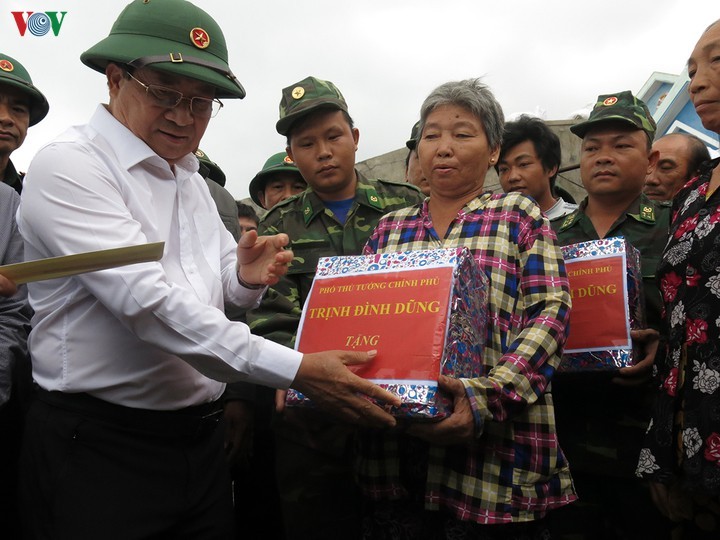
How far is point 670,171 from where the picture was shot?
474cm

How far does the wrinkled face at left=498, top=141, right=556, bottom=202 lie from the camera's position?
424 centimetres

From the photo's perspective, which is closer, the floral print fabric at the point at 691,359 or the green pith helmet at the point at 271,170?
the floral print fabric at the point at 691,359

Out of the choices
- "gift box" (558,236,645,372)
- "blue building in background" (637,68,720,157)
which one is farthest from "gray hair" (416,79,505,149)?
"blue building in background" (637,68,720,157)

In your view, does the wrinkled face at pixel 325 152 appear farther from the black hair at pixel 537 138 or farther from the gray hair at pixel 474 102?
the black hair at pixel 537 138

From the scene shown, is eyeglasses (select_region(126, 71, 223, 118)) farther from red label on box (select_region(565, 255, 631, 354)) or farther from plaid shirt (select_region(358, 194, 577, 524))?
red label on box (select_region(565, 255, 631, 354))

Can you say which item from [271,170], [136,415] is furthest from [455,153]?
[271,170]

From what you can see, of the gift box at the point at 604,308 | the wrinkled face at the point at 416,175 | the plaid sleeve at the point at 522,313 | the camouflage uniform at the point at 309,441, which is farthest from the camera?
the wrinkled face at the point at 416,175

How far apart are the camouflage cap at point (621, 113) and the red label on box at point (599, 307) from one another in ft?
3.63

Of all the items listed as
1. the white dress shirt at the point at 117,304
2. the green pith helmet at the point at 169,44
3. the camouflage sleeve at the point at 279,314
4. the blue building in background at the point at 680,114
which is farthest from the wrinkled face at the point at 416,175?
the blue building in background at the point at 680,114

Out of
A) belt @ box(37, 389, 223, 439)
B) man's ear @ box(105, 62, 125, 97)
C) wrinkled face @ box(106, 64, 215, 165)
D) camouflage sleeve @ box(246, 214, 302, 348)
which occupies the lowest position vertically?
belt @ box(37, 389, 223, 439)

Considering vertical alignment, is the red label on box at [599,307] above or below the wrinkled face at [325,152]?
below

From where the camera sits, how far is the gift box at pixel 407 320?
2.06m

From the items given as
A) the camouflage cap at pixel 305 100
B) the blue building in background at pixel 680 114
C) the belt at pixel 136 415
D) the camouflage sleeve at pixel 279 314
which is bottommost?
the belt at pixel 136 415

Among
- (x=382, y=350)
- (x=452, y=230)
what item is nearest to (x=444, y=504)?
(x=382, y=350)
